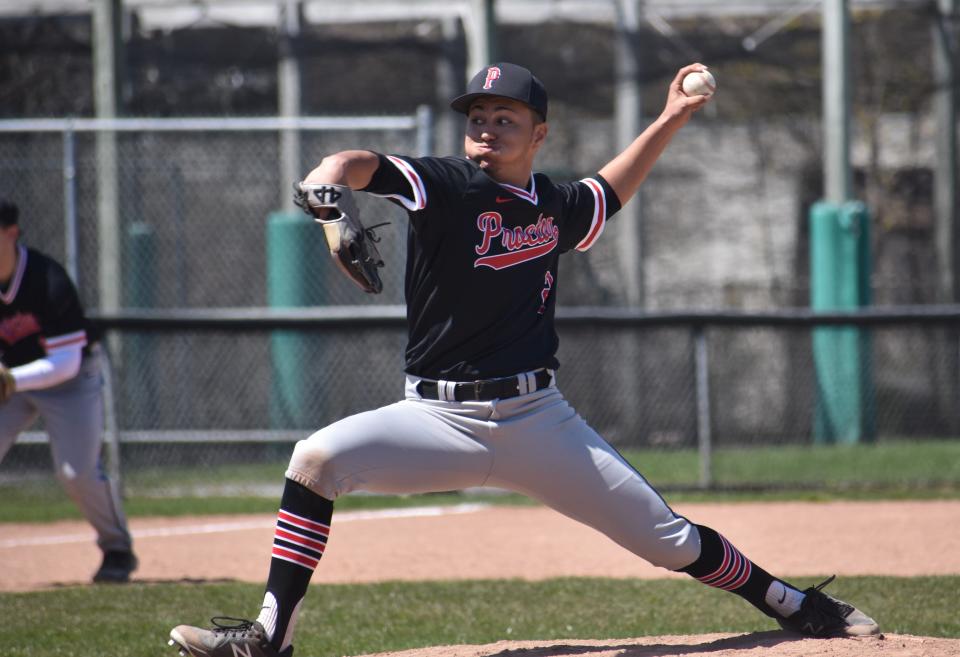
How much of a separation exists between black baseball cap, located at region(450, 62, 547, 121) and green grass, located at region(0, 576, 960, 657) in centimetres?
216

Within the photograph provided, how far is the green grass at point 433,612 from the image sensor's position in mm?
5215

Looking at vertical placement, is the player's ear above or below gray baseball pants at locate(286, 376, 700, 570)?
above

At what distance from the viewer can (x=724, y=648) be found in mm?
4117

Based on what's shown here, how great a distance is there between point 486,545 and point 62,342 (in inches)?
108

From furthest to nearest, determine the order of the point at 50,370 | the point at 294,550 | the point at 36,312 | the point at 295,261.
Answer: the point at 295,261
the point at 36,312
the point at 50,370
the point at 294,550

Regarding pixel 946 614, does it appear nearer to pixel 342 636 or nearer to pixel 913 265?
pixel 342 636

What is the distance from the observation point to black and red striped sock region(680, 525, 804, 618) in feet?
13.7

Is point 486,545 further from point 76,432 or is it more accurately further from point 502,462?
point 502,462

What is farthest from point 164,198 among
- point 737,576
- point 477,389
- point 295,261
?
point 737,576

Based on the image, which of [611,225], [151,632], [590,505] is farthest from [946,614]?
[611,225]

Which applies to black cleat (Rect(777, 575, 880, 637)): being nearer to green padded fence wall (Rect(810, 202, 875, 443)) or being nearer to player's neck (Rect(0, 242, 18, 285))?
player's neck (Rect(0, 242, 18, 285))

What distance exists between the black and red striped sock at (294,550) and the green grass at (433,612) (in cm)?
114

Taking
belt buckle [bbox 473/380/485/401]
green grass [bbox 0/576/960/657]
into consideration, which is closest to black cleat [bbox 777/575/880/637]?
green grass [bbox 0/576/960/657]

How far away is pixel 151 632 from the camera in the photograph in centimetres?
538
